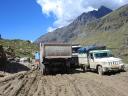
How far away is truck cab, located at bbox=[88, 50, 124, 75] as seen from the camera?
28.2m

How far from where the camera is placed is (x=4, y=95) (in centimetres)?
1753

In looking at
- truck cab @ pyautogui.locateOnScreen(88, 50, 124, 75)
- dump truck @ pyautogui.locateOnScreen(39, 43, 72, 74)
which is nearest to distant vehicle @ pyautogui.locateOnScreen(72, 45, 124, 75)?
truck cab @ pyautogui.locateOnScreen(88, 50, 124, 75)

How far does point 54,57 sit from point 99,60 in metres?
4.21

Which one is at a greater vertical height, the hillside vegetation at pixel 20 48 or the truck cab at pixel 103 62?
the hillside vegetation at pixel 20 48

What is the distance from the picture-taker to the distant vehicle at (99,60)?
28250mm

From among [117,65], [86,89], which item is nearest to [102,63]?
[117,65]

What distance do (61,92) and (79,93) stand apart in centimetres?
109

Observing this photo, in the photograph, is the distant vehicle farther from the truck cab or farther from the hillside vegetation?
the hillside vegetation

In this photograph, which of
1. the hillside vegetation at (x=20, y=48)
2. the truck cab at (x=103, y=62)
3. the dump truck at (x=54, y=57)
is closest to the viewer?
the truck cab at (x=103, y=62)

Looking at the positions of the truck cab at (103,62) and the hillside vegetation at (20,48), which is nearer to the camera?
the truck cab at (103,62)

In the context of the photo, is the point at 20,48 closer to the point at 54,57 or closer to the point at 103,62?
the point at 54,57

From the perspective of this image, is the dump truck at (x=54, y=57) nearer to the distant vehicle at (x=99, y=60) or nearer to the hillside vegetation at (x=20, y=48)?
the distant vehicle at (x=99, y=60)

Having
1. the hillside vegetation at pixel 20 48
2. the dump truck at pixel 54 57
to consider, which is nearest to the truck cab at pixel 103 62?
the dump truck at pixel 54 57

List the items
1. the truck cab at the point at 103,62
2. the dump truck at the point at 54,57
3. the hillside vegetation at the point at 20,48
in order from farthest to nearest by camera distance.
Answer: the hillside vegetation at the point at 20,48 < the dump truck at the point at 54,57 < the truck cab at the point at 103,62
